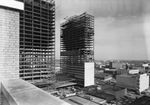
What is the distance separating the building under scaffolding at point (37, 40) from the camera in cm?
4134

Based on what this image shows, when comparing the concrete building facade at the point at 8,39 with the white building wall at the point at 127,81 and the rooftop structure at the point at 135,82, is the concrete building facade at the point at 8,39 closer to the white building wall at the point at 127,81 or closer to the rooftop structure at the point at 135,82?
the rooftop structure at the point at 135,82

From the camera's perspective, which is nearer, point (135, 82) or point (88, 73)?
point (135, 82)

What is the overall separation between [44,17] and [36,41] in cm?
1199

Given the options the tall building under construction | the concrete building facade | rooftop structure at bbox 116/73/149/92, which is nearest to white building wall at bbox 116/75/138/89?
rooftop structure at bbox 116/73/149/92

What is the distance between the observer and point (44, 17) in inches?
1859

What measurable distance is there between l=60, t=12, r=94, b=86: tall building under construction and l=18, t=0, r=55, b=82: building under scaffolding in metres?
17.4

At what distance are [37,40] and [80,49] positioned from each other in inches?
1021

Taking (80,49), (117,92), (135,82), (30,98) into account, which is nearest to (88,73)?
(80,49)

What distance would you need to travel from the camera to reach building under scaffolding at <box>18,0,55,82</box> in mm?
41344

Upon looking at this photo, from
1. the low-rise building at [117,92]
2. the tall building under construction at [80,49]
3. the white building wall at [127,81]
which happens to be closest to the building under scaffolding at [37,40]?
the tall building under construction at [80,49]

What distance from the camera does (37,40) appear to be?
45.1 metres

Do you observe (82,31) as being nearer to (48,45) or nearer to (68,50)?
(68,50)

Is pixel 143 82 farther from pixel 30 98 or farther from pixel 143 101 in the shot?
pixel 30 98

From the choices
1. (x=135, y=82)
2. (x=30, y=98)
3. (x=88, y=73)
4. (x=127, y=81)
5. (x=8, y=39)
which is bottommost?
(x=127, y=81)
